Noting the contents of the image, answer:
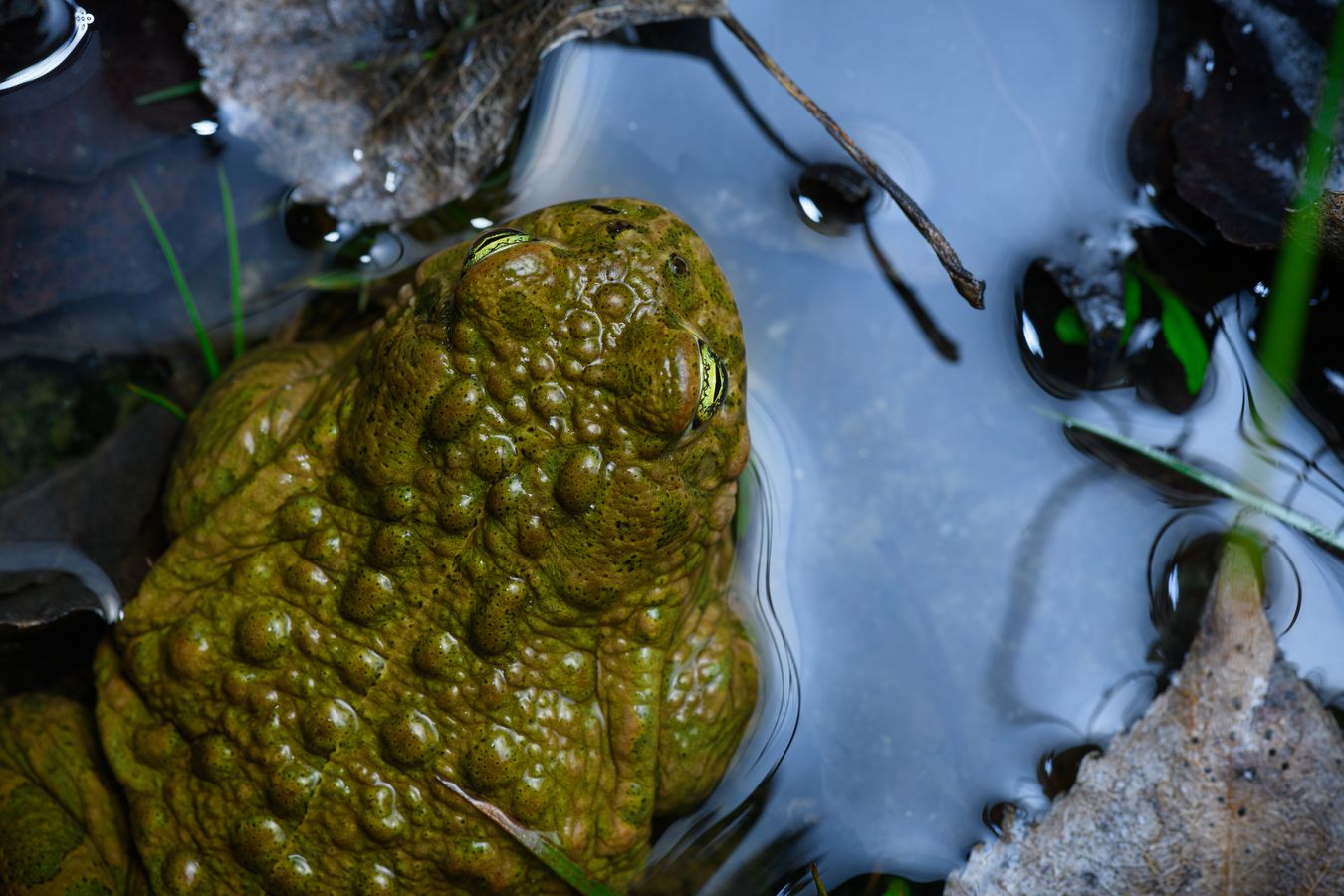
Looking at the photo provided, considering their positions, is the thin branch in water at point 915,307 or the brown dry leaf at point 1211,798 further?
the thin branch in water at point 915,307

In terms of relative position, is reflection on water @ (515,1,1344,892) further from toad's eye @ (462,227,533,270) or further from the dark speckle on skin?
toad's eye @ (462,227,533,270)

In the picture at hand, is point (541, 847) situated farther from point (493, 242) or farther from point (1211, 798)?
point (1211, 798)

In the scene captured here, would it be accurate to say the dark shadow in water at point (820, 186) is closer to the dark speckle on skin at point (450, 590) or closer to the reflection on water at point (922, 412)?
the reflection on water at point (922, 412)

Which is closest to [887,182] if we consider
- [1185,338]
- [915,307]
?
[915,307]

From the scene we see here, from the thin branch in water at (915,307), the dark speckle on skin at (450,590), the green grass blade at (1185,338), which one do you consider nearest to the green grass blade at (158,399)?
the dark speckle on skin at (450,590)

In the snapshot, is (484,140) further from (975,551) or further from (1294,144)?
(1294,144)

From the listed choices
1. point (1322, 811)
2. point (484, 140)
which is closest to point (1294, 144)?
point (1322, 811)
